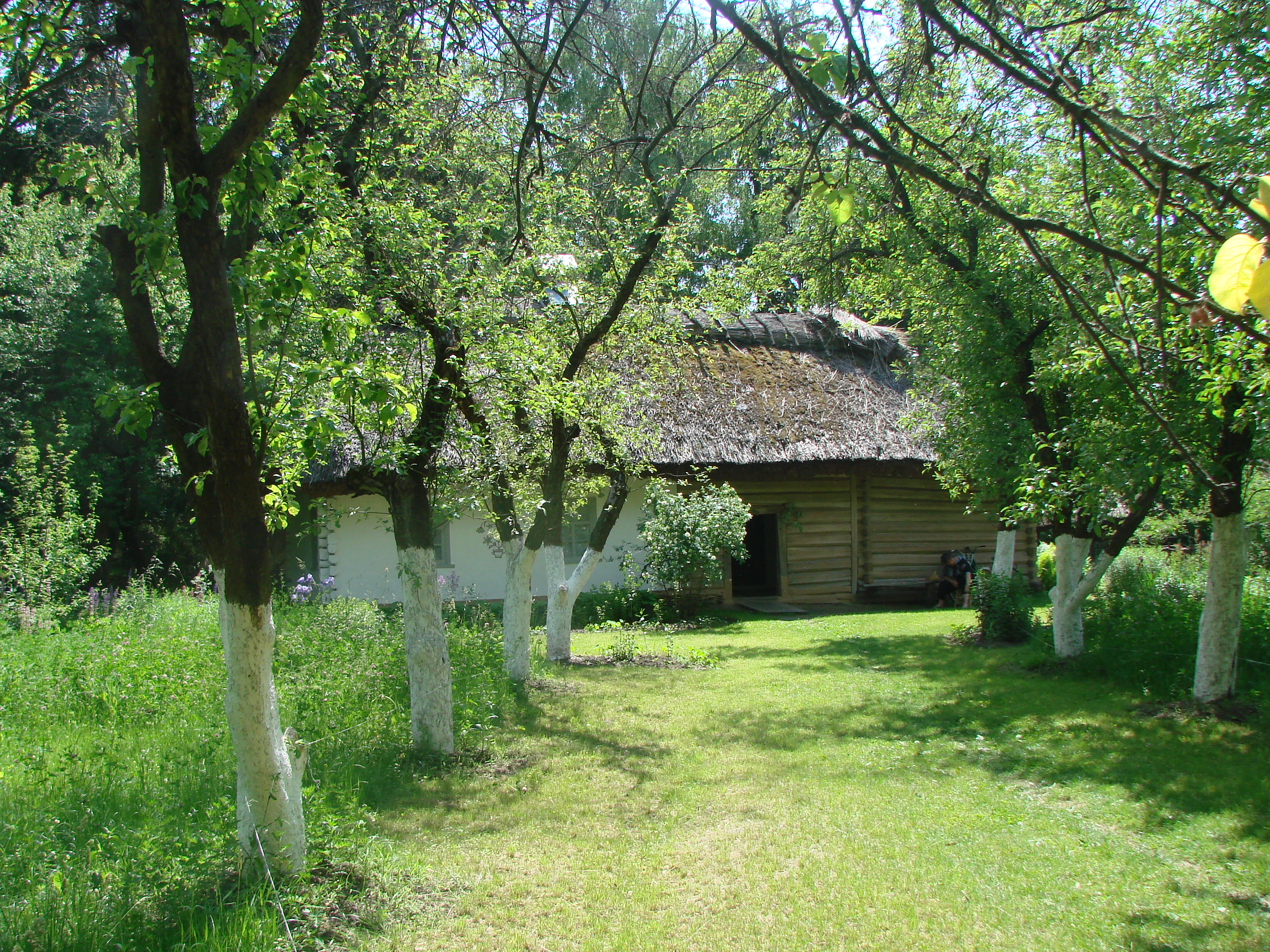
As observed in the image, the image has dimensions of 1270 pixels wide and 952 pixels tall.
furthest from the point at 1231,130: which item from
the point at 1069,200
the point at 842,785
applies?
the point at 842,785

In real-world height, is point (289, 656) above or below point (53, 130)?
below

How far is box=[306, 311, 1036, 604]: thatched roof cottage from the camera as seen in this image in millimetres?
14305

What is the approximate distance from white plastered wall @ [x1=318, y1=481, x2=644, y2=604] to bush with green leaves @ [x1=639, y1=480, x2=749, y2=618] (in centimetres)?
88

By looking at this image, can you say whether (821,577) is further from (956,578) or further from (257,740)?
(257,740)

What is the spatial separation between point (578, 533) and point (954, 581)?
649cm

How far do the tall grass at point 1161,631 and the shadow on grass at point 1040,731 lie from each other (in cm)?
30

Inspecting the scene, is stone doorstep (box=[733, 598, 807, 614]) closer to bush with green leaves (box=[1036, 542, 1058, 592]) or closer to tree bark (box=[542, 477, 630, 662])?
bush with green leaves (box=[1036, 542, 1058, 592])

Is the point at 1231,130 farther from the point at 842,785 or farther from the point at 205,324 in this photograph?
the point at 205,324

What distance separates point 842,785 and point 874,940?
2172 mm

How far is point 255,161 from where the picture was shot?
341 cm

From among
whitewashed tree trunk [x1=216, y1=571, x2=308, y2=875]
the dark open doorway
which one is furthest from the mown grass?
the dark open doorway

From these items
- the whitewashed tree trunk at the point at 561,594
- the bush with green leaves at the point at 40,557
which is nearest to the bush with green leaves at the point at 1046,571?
the whitewashed tree trunk at the point at 561,594

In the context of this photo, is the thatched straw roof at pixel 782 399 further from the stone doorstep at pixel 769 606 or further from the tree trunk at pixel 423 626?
the tree trunk at pixel 423 626

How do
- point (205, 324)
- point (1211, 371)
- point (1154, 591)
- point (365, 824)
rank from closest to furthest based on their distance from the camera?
point (205, 324) → point (365, 824) → point (1211, 371) → point (1154, 591)
